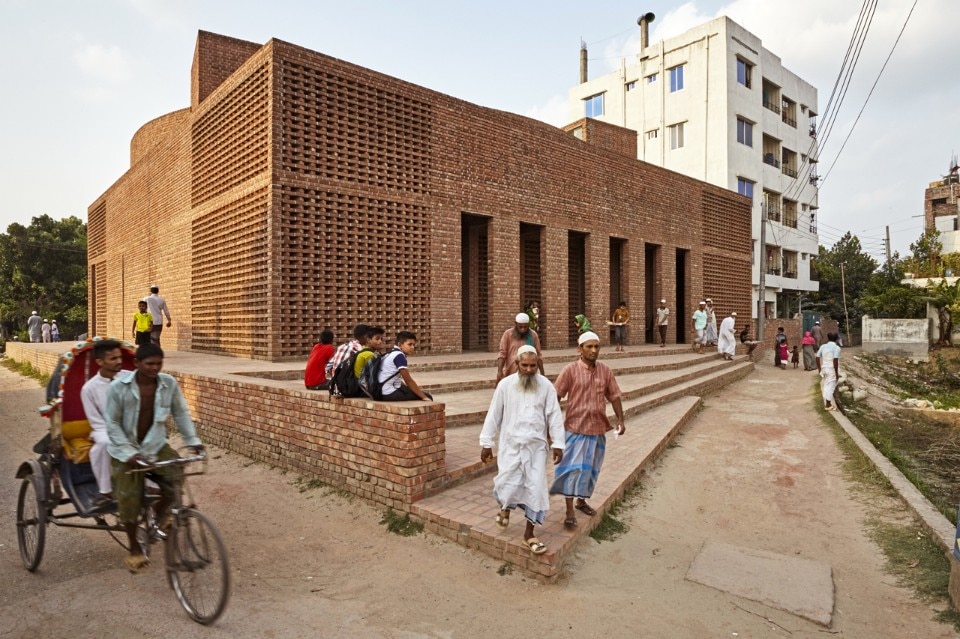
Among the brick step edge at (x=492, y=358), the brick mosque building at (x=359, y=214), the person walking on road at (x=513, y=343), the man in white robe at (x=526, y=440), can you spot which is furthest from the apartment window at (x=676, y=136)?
the man in white robe at (x=526, y=440)

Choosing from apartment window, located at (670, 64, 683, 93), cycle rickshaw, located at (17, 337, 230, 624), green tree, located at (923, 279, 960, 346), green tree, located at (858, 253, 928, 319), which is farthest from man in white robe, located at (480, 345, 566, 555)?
apartment window, located at (670, 64, 683, 93)

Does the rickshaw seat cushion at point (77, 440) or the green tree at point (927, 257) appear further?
the green tree at point (927, 257)

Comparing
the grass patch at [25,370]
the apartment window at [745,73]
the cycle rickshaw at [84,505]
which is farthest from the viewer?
the apartment window at [745,73]

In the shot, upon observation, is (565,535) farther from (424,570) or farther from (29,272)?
(29,272)

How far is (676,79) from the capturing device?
28.2 meters

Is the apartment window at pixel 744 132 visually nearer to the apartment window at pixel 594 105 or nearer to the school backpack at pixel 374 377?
the apartment window at pixel 594 105

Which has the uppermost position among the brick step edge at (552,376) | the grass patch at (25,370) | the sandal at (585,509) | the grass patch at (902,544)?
the brick step edge at (552,376)

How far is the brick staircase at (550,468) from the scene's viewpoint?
3846 millimetres

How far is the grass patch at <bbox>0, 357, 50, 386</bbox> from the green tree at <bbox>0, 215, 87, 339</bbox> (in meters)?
14.0

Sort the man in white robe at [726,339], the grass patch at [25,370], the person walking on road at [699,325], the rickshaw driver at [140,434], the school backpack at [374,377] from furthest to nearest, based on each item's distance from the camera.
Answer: the person walking on road at [699,325] < the man in white robe at [726,339] < the grass patch at [25,370] < the school backpack at [374,377] < the rickshaw driver at [140,434]

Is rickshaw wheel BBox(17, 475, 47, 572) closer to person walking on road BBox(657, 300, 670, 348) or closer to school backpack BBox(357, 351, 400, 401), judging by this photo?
school backpack BBox(357, 351, 400, 401)

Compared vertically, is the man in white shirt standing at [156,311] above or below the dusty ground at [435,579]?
above

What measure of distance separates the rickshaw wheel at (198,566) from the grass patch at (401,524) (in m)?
1.52

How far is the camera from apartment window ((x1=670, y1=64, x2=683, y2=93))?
27969mm
